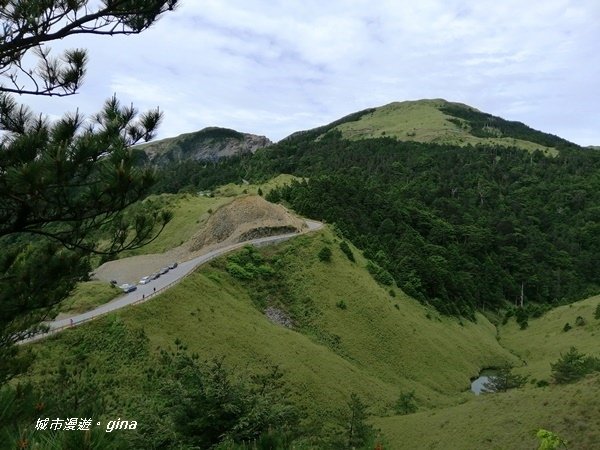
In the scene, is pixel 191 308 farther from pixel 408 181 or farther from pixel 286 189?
Result: pixel 408 181

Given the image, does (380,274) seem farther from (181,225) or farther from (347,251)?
(181,225)

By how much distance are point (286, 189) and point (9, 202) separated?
203ft

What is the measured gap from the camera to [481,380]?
41.4 metres

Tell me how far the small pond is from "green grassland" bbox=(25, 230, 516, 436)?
78 centimetres

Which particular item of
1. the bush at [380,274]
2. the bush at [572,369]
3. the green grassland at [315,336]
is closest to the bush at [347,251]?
the green grassland at [315,336]

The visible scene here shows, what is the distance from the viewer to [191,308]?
2972cm

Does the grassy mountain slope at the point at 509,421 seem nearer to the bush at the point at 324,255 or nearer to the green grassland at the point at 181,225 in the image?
the bush at the point at 324,255

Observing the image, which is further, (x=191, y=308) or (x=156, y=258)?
(x=156, y=258)

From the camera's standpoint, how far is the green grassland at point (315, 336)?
84.6 feet

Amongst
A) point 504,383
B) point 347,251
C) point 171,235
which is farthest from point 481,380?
point 171,235

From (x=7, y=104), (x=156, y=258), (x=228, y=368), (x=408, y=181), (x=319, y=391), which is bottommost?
(x=319, y=391)

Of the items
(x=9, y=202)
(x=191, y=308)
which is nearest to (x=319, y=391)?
(x=191, y=308)

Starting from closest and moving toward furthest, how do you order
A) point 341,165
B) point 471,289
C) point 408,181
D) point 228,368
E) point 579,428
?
1. point 579,428
2. point 228,368
3. point 471,289
4. point 408,181
5. point 341,165

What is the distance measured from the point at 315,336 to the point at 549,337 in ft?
111
